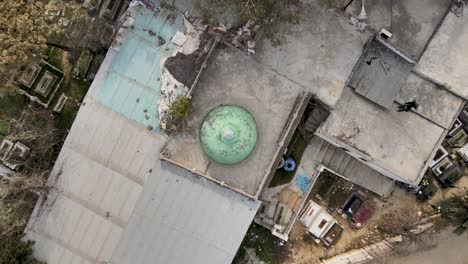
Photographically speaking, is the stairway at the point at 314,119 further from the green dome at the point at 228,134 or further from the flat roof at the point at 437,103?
the flat roof at the point at 437,103

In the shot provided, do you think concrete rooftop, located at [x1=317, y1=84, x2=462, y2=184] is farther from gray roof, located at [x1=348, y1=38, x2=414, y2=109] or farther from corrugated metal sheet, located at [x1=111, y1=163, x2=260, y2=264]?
corrugated metal sheet, located at [x1=111, y1=163, x2=260, y2=264]

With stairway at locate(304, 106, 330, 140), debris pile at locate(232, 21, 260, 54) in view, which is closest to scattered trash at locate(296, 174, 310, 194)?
stairway at locate(304, 106, 330, 140)

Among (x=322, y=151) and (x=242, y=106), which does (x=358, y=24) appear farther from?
(x=242, y=106)

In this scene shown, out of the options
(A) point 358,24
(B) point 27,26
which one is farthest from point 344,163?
(B) point 27,26

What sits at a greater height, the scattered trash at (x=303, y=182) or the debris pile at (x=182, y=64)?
the debris pile at (x=182, y=64)

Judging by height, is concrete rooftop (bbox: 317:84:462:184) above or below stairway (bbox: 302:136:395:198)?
above

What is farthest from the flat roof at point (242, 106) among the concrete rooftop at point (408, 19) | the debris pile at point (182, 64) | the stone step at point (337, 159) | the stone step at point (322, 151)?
the concrete rooftop at point (408, 19)
